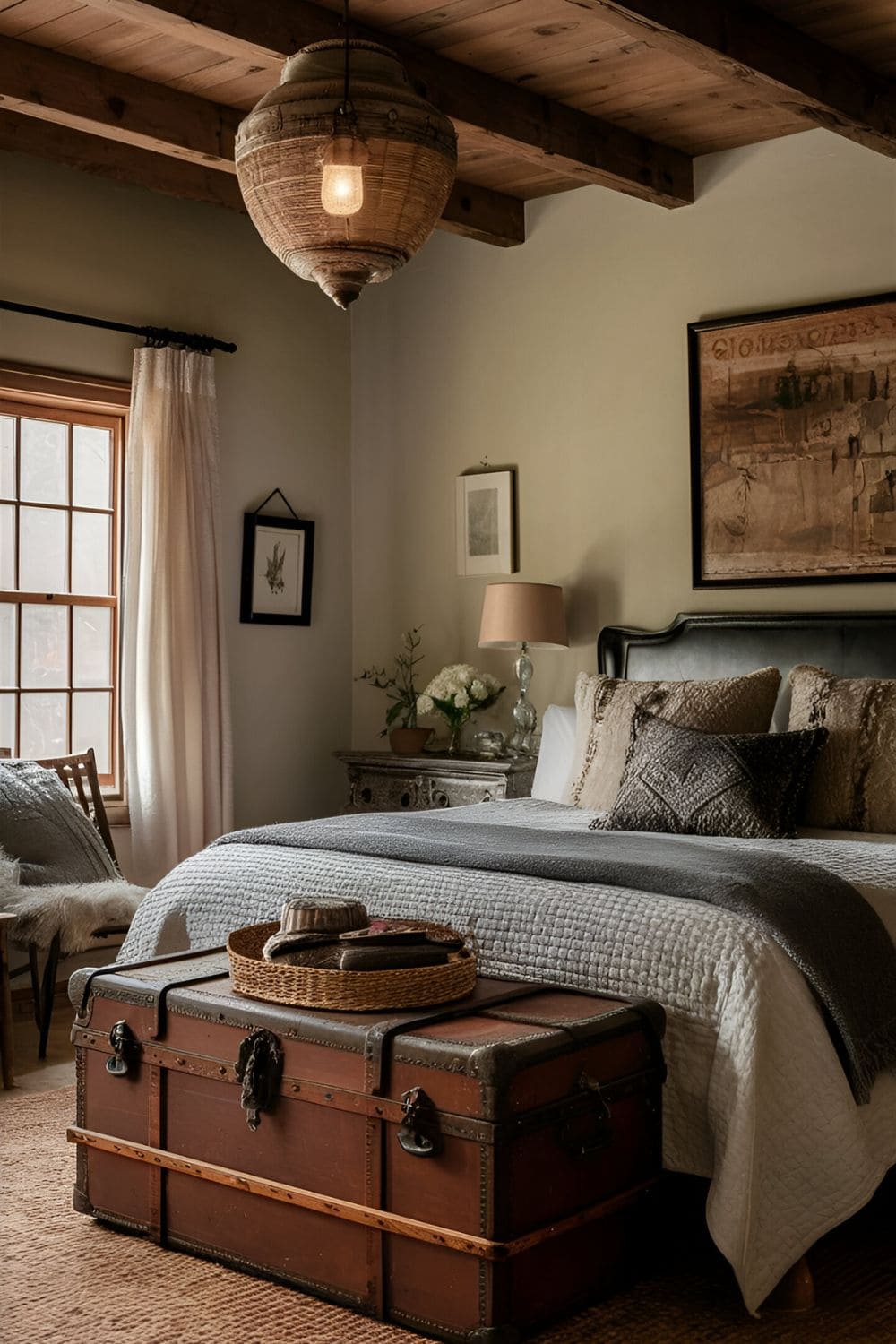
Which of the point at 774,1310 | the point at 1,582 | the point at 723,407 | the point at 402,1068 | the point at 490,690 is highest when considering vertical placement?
Result: the point at 723,407

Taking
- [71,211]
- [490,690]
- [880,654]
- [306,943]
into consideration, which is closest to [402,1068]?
[306,943]

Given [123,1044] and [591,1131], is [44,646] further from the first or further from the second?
[591,1131]

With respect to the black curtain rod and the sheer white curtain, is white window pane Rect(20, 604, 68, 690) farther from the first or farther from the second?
the black curtain rod

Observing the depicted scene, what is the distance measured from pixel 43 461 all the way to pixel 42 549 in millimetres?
315

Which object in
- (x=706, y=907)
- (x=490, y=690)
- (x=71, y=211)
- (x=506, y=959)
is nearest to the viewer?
(x=706, y=907)

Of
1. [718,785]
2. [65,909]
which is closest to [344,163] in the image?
[718,785]

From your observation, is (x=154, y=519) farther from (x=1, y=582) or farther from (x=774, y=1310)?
(x=774, y=1310)

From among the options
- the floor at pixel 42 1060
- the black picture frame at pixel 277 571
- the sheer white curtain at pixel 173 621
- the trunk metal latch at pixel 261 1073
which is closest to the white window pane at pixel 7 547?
the sheer white curtain at pixel 173 621

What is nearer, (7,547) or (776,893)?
(776,893)

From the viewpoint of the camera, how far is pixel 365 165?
252cm

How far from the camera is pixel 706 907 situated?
264 cm

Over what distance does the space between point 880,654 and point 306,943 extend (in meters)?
2.47

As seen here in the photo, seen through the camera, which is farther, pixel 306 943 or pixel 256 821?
pixel 256 821

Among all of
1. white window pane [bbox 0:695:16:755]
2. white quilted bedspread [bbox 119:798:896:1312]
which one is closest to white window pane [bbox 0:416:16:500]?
white window pane [bbox 0:695:16:755]
